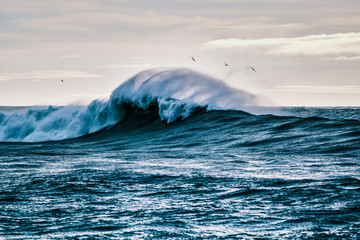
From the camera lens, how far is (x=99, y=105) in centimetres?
3022

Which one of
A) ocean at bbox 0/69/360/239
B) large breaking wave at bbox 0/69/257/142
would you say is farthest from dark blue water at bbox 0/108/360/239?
large breaking wave at bbox 0/69/257/142

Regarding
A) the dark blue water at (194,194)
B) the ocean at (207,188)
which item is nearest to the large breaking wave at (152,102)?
the ocean at (207,188)

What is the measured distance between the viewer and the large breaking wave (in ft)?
87.5

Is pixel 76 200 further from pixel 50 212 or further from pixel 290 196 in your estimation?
pixel 290 196

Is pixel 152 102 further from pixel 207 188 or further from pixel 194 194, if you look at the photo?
pixel 194 194

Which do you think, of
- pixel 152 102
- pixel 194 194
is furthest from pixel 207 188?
pixel 152 102

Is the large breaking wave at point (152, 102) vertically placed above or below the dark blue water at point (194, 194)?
above

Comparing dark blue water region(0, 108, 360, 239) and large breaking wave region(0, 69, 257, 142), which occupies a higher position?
large breaking wave region(0, 69, 257, 142)

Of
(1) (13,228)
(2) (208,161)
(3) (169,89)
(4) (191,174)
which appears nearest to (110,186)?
(4) (191,174)

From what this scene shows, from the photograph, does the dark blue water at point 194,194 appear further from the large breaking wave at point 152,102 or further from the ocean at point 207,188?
the large breaking wave at point 152,102

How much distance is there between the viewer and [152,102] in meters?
28.0

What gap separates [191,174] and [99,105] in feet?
69.2

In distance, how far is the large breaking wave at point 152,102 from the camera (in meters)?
26.7

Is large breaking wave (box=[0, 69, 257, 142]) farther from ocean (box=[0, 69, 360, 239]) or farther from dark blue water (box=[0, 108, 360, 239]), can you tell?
dark blue water (box=[0, 108, 360, 239])
